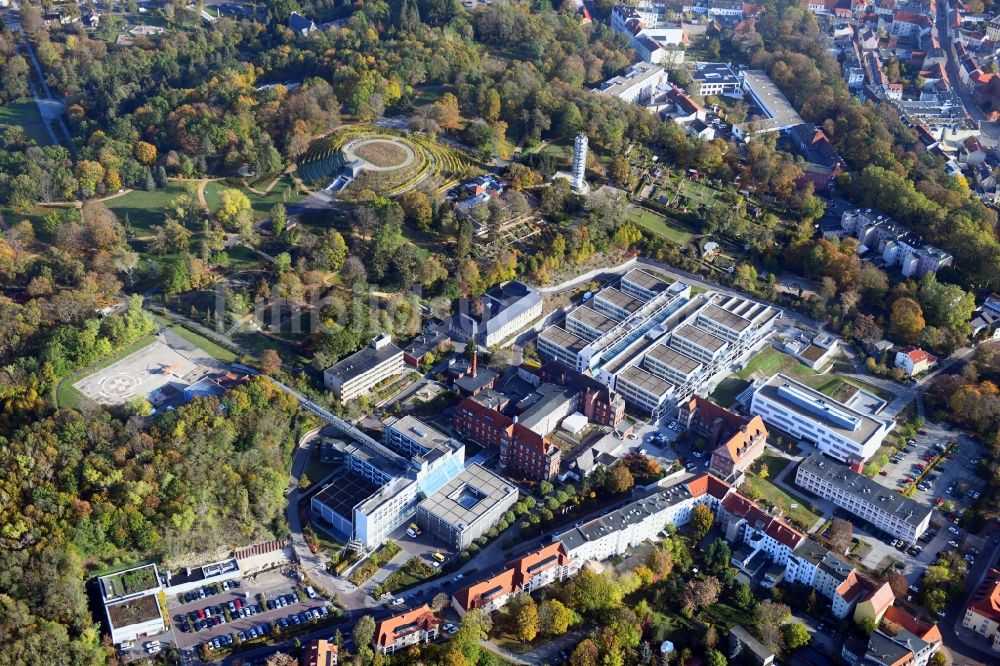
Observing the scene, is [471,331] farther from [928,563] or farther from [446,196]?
[928,563]

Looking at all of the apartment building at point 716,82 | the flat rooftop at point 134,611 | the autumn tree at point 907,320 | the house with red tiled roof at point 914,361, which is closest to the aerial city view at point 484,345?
the flat rooftop at point 134,611

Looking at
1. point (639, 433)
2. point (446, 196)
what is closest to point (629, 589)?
point (639, 433)

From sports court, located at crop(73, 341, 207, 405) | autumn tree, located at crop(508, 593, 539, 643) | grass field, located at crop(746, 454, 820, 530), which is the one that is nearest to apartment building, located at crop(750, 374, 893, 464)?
grass field, located at crop(746, 454, 820, 530)

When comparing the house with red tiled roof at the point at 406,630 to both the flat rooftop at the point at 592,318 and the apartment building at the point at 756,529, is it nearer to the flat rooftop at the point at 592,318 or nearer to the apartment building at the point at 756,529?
the apartment building at the point at 756,529

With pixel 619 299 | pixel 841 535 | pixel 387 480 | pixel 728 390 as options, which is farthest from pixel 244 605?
pixel 619 299

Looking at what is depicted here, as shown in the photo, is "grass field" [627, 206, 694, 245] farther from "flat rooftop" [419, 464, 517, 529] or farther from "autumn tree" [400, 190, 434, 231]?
"flat rooftop" [419, 464, 517, 529]

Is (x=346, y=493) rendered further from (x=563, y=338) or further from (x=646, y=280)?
(x=646, y=280)
